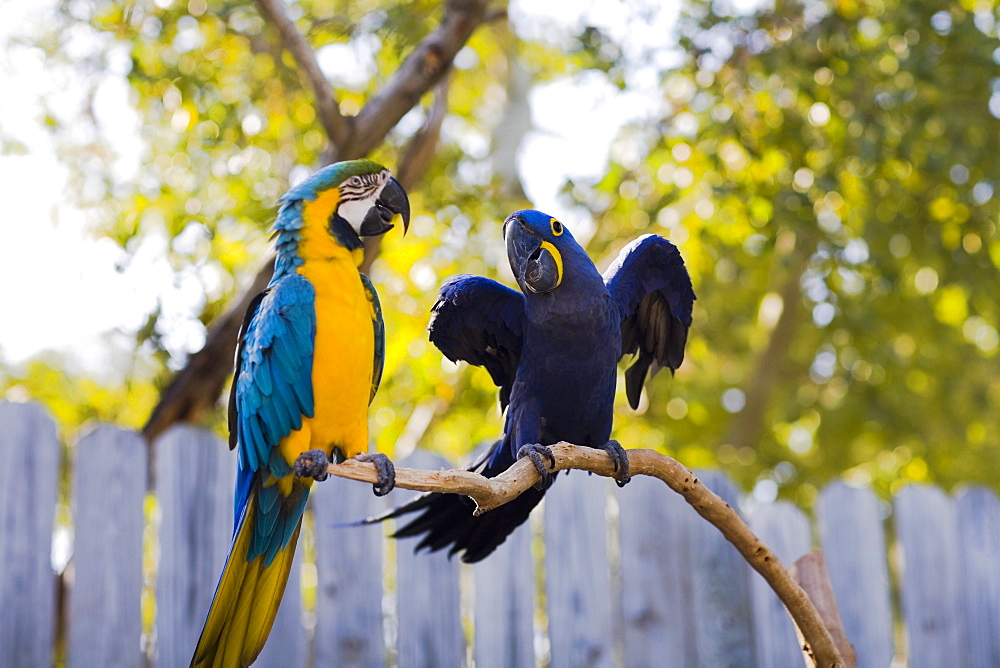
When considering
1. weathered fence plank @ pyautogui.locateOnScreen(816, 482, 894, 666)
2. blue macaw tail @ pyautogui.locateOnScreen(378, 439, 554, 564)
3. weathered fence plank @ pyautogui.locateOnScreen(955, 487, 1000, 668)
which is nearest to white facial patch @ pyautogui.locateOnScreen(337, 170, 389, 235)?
blue macaw tail @ pyautogui.locateOnScreen(378, 439, 554, 564)

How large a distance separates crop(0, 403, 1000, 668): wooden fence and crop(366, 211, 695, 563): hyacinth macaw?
47 centimetres

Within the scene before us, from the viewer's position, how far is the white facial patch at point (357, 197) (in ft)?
6.21

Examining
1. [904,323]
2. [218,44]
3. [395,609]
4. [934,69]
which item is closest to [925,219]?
[934,69]

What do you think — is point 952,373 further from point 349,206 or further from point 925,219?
point 349,206

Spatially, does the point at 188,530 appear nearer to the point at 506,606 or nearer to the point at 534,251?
the point at 506,606

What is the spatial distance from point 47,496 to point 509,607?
1.24 meters

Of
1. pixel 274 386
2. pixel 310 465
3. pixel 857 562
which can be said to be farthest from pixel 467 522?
pixel 857 562

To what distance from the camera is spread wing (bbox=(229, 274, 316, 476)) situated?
1756mm

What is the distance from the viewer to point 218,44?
10.8 ft

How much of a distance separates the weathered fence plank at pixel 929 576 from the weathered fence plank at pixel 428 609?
1372 millimetres

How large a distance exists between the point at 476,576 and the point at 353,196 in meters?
1.17

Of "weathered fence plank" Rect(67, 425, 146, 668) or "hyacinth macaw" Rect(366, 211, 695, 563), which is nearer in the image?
"hyacinth macaw" Rect(366, 211, 695, 563)

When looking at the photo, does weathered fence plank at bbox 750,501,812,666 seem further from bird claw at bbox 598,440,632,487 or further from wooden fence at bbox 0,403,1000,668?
bird claw at bbox 598,440,632,487

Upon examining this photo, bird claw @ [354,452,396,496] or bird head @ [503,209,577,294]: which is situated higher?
bird head @ [503,209,577,294]
